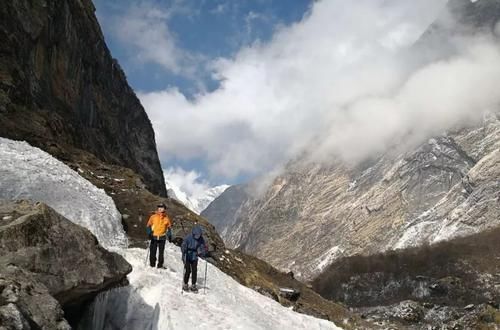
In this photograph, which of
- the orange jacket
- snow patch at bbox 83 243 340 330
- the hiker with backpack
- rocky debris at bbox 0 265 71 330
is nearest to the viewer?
rocky debris at bbox 0 265 71 330

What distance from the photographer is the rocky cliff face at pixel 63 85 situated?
1515 inches

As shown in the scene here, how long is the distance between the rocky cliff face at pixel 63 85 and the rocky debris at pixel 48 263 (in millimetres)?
19822

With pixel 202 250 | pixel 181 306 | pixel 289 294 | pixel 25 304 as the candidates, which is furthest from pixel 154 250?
pixel 289 294

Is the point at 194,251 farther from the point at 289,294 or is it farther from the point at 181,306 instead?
the point at 289,294

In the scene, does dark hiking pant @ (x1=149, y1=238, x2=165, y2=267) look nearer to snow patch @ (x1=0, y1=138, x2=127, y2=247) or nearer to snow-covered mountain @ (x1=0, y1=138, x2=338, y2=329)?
snow-covered mountain @ (x1=0, y1=138, x2=338, y2=329)

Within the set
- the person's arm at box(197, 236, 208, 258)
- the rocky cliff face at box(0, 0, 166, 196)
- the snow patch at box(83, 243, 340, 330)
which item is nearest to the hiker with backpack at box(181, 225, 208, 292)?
the person's arm at box(197, 236, 208, 258)

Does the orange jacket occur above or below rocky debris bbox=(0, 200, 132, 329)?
above

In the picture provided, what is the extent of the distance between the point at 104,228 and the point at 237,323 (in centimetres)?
962

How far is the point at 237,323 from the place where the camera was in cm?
1870

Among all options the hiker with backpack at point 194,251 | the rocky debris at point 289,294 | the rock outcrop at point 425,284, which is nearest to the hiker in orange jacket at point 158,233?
the hiker with backpack at point 194,251

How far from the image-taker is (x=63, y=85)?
52.3 m

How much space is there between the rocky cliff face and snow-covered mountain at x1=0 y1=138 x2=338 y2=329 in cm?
701

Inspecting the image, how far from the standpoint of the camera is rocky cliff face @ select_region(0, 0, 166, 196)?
38.5 m

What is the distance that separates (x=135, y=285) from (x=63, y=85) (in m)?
38.2
